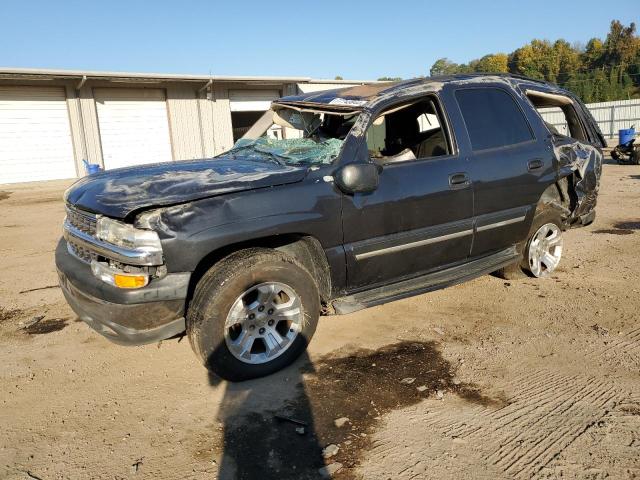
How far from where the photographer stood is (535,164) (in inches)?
183

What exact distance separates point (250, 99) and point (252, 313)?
22161mm

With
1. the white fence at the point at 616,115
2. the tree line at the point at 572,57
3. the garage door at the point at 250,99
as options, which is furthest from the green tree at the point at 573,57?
the garage door at the point at 250,99

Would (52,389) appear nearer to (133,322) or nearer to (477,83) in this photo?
(133,322)

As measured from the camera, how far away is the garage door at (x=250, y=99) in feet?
77.2

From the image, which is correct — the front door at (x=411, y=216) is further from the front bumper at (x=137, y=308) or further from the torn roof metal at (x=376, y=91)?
the front bumper at (x=137, y=308)

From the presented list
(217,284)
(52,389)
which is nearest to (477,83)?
(217,284)

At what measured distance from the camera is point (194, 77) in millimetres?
21172

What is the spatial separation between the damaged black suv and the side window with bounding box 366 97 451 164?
0.02 meters

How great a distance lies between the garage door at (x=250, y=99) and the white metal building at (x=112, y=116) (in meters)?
0.05

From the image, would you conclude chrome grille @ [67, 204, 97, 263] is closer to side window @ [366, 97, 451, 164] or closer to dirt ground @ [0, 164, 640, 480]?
dirt ground @ [0, 164, 640, 480]

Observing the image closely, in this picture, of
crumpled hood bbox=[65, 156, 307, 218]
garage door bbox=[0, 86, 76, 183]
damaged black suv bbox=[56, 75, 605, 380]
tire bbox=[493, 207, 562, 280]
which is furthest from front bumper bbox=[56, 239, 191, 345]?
garage door bbox=[0, 86, 76, 183]

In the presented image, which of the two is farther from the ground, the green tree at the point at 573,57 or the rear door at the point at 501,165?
the green tree at the point at 573,57

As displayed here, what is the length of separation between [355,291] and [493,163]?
173cm

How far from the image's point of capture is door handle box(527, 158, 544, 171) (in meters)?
4.60
